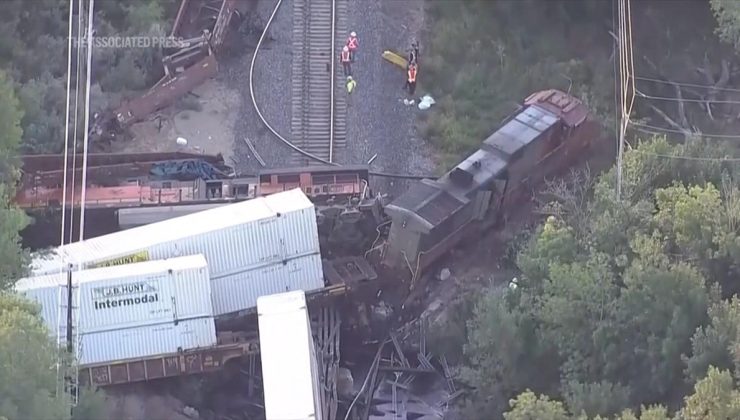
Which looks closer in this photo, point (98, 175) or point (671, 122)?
point (98, 175)

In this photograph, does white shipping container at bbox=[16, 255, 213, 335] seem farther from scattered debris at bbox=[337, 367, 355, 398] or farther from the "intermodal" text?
scattered debris at bbox=[337, 367, 355, 398]

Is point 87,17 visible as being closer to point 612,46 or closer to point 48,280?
point 48,280

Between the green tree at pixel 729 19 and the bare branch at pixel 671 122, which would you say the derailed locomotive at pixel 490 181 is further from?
the green tree at pixel 729 19

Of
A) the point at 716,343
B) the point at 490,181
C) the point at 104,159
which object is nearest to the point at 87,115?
the point at 104,159

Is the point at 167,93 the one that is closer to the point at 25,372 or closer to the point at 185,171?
the point at 185,171

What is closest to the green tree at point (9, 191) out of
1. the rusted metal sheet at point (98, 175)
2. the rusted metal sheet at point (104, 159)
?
the rusted metal sheet at point (98, 175)

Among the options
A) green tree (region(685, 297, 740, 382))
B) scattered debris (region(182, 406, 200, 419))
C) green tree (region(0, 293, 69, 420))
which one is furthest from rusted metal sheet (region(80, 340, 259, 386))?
green tree (region(685, 297, 740, 382))
